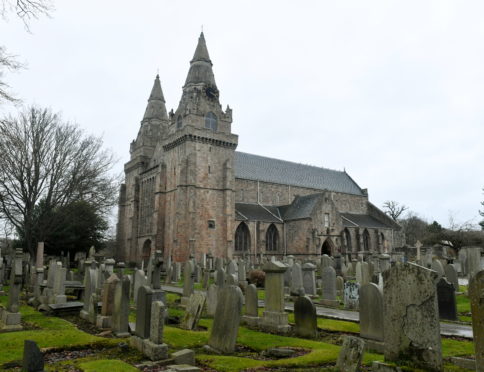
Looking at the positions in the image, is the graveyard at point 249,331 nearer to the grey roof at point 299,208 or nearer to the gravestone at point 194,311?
the gravestone at point 194,311

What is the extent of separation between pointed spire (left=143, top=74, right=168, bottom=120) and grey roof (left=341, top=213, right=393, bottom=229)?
24168 mm

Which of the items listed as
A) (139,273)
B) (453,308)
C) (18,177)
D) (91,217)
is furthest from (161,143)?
(453,308)

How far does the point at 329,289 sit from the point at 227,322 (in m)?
7.29

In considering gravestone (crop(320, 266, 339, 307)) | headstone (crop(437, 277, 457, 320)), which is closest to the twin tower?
gravestone (crop(320, 266, 339, 307))

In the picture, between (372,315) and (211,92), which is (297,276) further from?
(211,92)

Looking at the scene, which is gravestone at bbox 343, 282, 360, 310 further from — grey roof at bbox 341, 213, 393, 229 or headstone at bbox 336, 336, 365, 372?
grey roof at bbox 341, 213, 393, 229

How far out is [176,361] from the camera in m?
5.93

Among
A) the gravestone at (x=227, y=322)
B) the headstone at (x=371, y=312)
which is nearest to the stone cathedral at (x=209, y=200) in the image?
the gravestone at (x=227, y=322)

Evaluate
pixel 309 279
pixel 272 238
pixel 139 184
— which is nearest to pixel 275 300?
pixel 309 279

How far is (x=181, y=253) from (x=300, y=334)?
2413 centimetres

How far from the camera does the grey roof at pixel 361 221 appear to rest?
42.2m

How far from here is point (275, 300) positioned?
29.8 feet

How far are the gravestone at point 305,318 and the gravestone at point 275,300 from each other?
0.41 m

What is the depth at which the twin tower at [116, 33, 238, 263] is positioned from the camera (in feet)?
107
